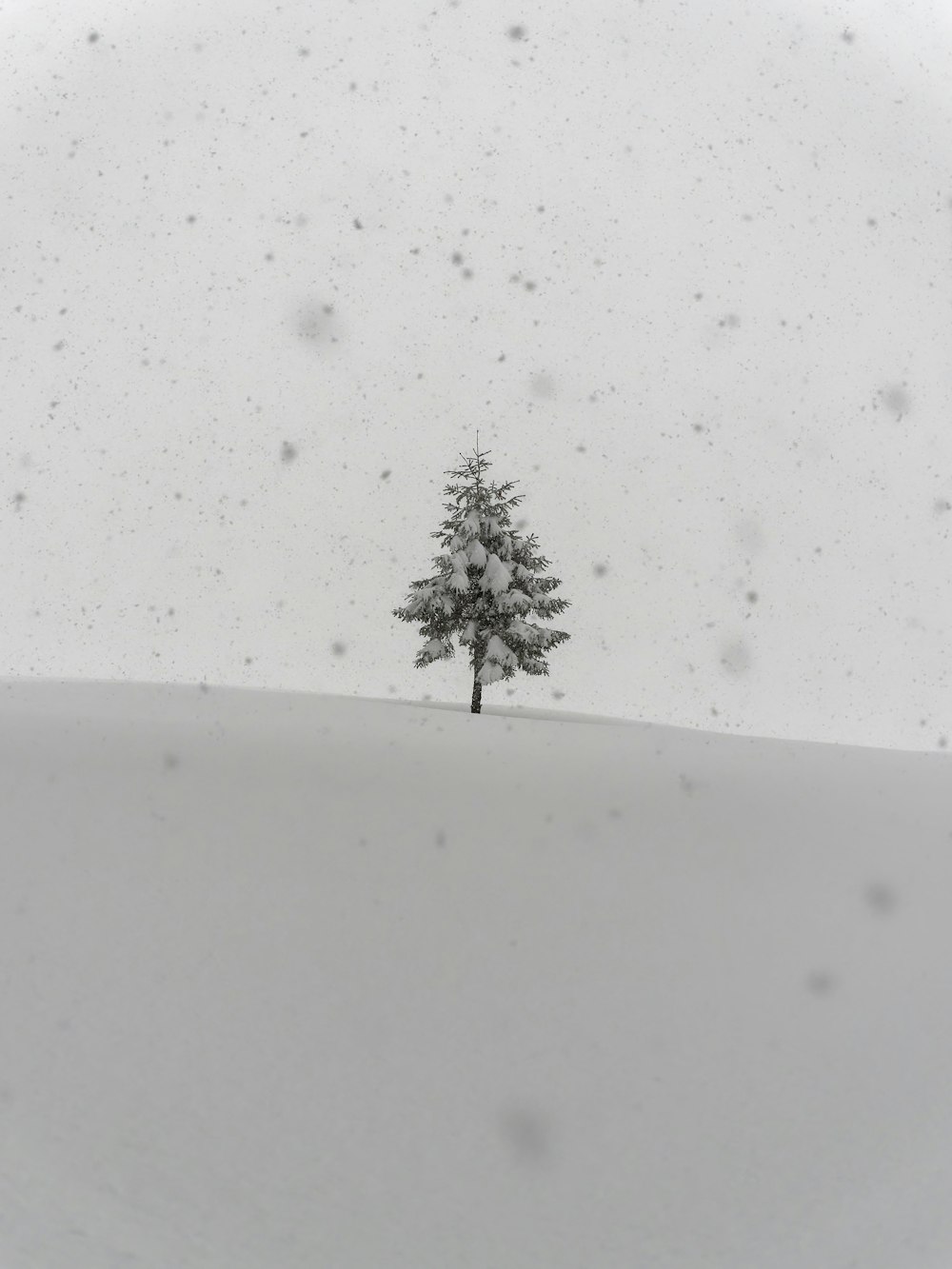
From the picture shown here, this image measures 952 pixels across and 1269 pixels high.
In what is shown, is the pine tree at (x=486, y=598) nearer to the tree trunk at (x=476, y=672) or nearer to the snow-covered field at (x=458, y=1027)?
the tree trunk at (x=476, y=672)

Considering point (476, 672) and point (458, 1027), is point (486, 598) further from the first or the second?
point (458, 1027)

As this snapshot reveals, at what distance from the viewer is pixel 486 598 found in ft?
48.8

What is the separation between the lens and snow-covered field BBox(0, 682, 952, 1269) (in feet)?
8.09

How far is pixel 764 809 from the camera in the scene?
6316mm

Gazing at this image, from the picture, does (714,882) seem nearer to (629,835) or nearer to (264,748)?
(629,835)

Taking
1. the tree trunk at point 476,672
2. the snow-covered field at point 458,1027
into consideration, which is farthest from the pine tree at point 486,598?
the snow-covered field at point 458,1027

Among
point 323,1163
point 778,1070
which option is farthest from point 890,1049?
point 323,1163

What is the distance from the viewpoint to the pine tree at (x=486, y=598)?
14.7 meters

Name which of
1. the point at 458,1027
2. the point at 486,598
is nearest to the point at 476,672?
the point at 486,598

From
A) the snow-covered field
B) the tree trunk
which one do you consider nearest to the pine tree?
the tree trunk

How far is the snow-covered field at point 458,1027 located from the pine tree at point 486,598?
859cm

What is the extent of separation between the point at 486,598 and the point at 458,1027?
1182 cm

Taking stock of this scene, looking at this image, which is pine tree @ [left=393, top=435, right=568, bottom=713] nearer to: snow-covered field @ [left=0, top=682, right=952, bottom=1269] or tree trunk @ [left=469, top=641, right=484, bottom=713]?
tree trunk @ [left=469, top=641, right=484, bottom=713]

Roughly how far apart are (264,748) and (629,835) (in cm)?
348
